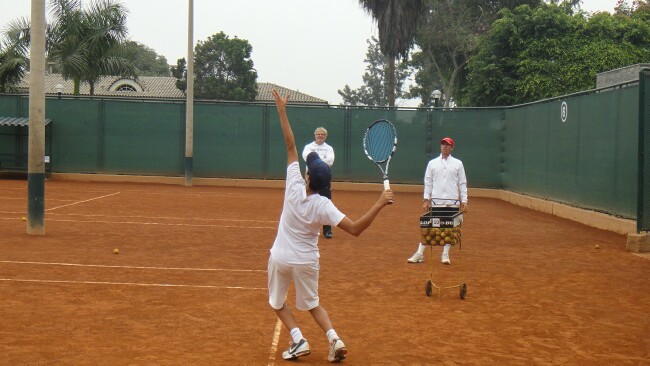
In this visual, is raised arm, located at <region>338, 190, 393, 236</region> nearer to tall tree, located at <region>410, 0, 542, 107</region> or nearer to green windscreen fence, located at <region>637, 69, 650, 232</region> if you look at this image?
green windscreen fence, located at <region>637, 69, 650, 232</region>

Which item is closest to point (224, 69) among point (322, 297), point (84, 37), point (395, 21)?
point (395, 21)

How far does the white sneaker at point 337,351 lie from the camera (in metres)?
5.82

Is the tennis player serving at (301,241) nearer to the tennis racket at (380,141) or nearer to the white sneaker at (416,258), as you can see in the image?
the tennis racket at (380,141)

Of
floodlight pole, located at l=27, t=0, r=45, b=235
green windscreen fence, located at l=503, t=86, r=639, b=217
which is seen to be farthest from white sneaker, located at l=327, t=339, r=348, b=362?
green windscreen fence, located at l=503, t=86, r=639, b=217

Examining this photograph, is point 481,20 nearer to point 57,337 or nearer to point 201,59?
point 201,59

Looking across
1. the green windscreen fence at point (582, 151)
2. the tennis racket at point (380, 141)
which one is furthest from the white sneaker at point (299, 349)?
the green windscreen fence at point (582, 151)

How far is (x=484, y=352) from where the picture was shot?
6477 millimetres

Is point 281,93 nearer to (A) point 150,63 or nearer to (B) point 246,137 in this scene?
(B) point 246,137

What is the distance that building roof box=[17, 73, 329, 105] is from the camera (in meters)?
56.4

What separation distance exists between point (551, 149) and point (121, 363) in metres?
15.5

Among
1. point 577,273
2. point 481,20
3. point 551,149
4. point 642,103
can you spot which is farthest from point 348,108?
point 481,20

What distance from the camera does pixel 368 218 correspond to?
5590 millimetres

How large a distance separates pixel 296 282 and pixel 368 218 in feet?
2.81

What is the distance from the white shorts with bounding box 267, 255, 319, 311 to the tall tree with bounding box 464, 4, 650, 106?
1190 inches
